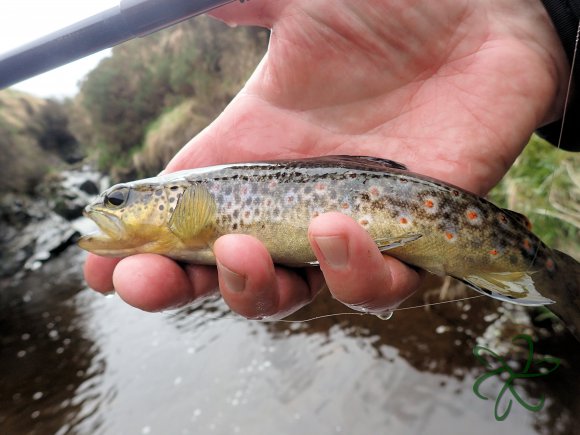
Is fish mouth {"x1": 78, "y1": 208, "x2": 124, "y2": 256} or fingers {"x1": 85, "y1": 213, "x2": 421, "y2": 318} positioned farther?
fish mouth {"x1": 78, "y1": 208, "x2": 124, "y2": 256}

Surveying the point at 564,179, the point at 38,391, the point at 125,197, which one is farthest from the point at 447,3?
the point at 38,391

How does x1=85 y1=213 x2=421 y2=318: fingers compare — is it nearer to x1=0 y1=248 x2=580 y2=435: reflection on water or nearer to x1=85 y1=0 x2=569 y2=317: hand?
x1=85 y1=0 x2=569 y2=317: hand

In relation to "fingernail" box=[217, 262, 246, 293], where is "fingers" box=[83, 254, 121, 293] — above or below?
below

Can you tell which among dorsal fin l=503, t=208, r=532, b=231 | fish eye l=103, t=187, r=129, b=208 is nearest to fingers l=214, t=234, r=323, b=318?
fish eye l=103, t=187, r=129, b=208

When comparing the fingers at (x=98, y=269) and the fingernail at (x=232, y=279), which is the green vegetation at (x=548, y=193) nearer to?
the fingernail at (x=232, y=279)

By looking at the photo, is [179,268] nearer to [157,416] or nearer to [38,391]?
[157,416]

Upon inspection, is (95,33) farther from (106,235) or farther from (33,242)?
(33,242)
